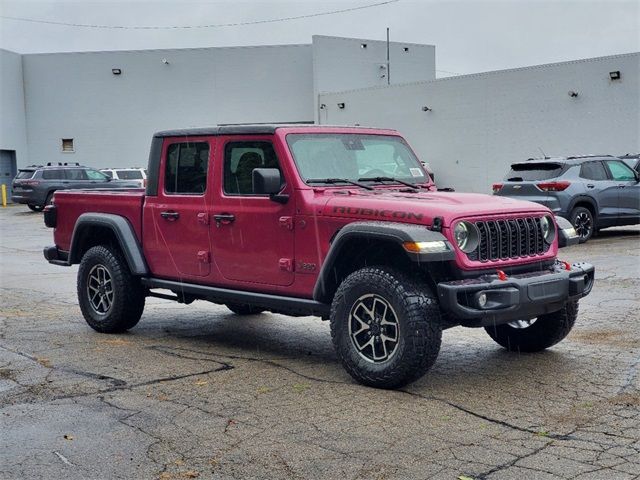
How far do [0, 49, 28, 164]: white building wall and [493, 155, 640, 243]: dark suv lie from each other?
31906mm

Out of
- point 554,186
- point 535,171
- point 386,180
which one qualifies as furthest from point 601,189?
point 386,180

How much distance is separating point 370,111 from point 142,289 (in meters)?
30.2

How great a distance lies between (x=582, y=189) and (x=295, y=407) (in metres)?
12.2

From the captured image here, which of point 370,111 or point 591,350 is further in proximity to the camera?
point 370,111

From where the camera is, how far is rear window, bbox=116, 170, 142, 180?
33.7 metres

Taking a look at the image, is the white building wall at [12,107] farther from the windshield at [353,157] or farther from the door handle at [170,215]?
the windshield at [353,157]

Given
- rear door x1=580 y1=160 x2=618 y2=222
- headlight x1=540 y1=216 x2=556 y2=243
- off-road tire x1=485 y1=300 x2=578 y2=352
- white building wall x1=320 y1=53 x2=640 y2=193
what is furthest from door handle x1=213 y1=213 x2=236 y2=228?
white building wall x1=320 y1=53 x2=640 y2=193

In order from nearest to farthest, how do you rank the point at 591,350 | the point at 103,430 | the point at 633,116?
the point at 103,430, the point at 591,350, the point at 633,116

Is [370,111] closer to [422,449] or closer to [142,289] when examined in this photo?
[142,289]

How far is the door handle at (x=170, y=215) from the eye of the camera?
7.96 m

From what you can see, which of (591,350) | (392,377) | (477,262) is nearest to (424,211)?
(477,262)

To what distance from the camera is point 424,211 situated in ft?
20.4

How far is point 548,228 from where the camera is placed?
6957 mm

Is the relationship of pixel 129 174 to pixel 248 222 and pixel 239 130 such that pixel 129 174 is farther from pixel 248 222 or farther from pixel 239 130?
pixel 248 222
